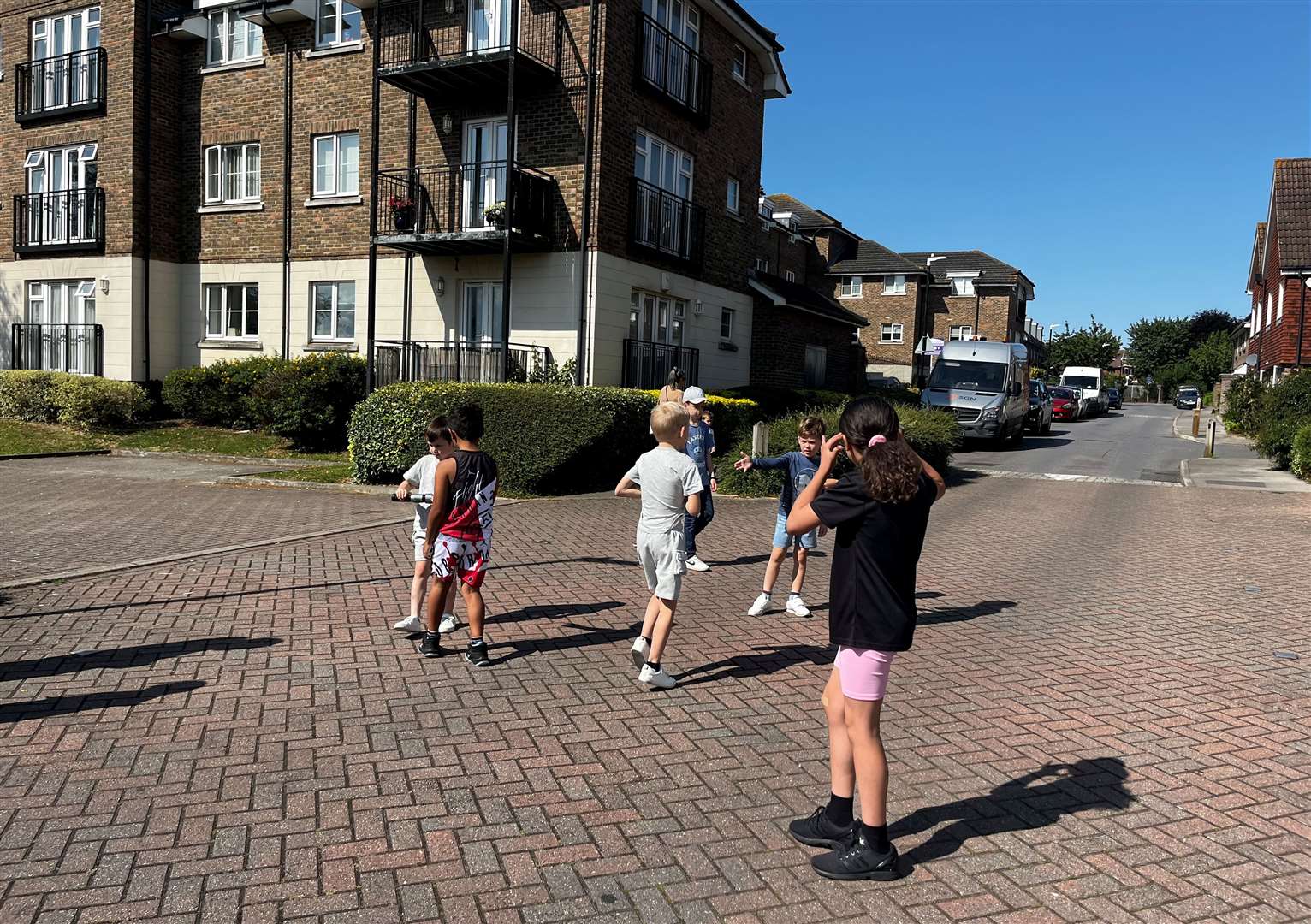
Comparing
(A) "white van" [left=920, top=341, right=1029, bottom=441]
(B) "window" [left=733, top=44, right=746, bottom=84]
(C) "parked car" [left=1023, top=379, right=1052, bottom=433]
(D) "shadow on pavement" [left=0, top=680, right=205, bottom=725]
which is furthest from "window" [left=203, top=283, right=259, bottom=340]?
(C) "parked car" [left=1023, top=379, right=1052, bottom=433]

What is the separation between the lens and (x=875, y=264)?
49.2 metres

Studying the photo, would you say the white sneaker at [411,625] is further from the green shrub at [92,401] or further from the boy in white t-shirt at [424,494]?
the green shrub at [92,401]

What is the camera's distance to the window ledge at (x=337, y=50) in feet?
63.2

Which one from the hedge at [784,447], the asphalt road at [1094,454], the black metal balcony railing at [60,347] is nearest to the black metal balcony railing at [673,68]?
the hedge at [784,447]

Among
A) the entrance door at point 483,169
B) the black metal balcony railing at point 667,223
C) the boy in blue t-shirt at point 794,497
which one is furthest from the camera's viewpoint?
the black metal balcony railing at point 667,223

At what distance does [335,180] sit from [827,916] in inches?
770

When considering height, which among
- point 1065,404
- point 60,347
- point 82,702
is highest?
point 60,347

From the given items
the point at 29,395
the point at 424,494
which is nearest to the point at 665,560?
the point at 424,494

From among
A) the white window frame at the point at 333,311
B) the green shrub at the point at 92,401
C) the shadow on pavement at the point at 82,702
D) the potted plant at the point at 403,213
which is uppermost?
the potted plant at the point at 403,213

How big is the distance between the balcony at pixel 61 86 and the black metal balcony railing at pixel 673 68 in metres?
12.2

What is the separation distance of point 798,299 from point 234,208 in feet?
44.1

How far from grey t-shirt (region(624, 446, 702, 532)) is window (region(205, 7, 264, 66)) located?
19602 mm

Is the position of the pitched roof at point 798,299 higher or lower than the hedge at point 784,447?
higher

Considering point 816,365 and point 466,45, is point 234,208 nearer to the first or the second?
point 466,45
